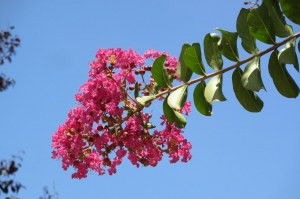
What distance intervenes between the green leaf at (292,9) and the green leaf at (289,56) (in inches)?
5.5

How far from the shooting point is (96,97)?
7.64ft

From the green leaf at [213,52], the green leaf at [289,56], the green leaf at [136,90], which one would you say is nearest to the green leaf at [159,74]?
the green leaf at [136,90]

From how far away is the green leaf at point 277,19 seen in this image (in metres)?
1.97

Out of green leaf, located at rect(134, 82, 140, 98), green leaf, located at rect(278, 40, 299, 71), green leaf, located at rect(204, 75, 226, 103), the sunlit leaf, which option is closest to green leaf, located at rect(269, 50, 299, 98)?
green leaf, located at rect(278, 40, 299, 71)

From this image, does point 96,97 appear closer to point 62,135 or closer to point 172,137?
point 62,135

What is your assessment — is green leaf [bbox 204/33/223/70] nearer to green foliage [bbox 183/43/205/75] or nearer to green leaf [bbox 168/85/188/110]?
green foliage [bbox 183/43/205/75]

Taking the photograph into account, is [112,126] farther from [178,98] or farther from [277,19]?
[277,19]

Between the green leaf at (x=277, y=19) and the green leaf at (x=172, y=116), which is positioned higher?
the green leaf at (x=277, y=19)

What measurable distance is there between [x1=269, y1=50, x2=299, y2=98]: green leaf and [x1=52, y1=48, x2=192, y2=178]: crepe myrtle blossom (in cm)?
61

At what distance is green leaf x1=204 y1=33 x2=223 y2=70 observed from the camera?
2.14m

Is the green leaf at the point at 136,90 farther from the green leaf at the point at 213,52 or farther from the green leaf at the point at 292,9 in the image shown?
the green leaf at the point at 292,9

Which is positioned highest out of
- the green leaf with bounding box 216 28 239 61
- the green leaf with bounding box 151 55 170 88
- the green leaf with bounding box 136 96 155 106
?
the green leaf with bounding box 151 55 170 88

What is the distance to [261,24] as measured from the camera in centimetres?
200

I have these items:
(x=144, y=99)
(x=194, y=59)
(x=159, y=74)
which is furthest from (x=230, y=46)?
(x=144, y=99)
